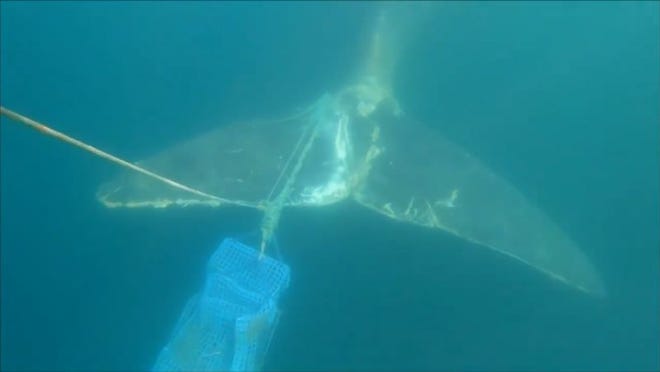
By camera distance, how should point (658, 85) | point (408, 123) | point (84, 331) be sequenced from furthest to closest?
1. point (658, 85)
2. point (408, 123)
3. point (84, 331)

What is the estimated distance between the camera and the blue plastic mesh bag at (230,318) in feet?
37.3

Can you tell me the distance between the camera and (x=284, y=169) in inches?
484

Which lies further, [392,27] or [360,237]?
[392,27]

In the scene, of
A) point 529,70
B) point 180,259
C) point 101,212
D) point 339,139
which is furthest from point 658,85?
point 101,212

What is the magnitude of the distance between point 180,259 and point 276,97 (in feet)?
12.2

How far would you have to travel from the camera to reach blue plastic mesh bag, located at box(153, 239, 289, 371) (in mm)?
11375

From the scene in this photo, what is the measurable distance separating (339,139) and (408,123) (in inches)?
54.0

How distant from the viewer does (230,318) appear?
11.6 m

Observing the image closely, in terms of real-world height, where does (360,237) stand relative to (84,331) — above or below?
above

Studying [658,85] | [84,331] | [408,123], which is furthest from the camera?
[658,85]

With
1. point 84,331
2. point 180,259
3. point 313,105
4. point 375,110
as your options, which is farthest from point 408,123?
point 84,331

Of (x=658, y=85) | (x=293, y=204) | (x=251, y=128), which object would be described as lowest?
(x=293, y=204)

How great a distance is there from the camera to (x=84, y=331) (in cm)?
1184

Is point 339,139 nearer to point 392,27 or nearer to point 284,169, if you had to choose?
point 284,169
